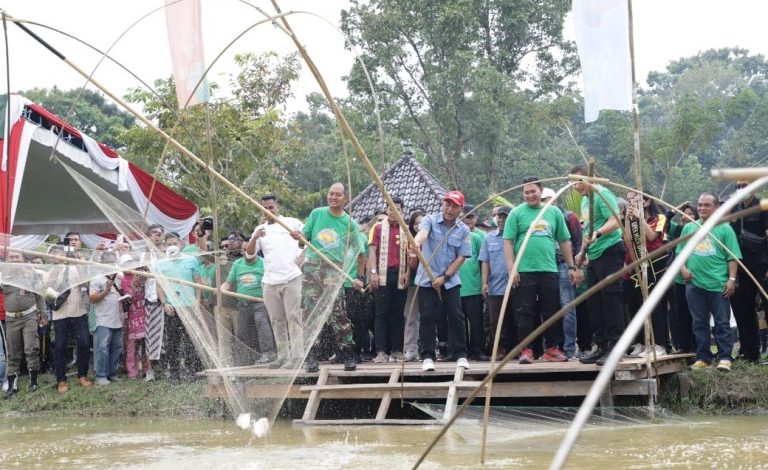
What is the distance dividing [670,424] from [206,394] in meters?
4.21

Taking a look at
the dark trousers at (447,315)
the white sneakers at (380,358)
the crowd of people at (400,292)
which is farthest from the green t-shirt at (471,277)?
the white sneakers at (380,358)

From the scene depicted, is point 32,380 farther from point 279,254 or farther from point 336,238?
point 336,238

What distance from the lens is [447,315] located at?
358 inches

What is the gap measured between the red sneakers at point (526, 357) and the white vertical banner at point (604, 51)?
2.07 meters

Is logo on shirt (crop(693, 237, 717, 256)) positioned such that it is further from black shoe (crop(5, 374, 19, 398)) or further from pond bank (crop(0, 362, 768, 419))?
black shoe (crop(5, 374, 19, 398))

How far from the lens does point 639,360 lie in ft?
26.2

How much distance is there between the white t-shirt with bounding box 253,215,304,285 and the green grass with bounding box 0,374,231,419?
8.18 ft

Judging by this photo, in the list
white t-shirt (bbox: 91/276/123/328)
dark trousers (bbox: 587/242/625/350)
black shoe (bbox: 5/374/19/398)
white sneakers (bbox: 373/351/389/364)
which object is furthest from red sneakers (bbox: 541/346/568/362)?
black shoe (bbox: 5/374/19/398)

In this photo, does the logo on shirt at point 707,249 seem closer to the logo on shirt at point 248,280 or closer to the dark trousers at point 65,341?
the logo on shirt at point 248,280

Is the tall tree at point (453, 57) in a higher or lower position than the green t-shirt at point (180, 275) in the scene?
higher

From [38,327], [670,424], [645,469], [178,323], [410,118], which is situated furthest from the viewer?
[410,118]

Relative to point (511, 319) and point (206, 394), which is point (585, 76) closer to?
point (511, 319)

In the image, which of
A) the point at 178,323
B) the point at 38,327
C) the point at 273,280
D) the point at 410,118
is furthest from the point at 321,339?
the point at 410,118

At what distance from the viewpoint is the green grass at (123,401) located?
10.1m
